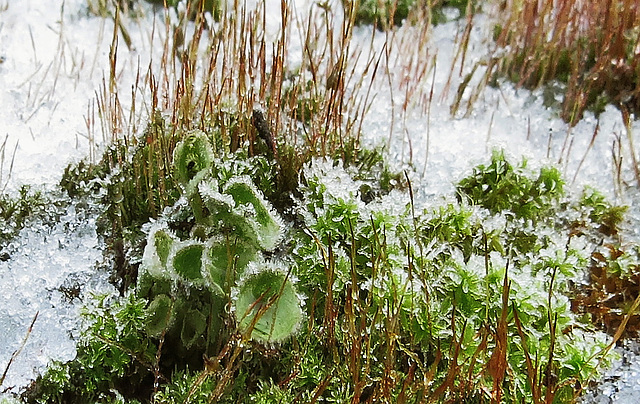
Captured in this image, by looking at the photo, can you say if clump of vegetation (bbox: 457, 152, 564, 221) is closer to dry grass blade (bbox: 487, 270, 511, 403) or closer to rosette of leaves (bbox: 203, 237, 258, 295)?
dry grass blade (bbox: 487, 270, 511, 403)


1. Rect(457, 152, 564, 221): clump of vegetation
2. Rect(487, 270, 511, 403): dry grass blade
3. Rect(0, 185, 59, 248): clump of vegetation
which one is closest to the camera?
Rect(487, 270, 511, 403): dry grass blade

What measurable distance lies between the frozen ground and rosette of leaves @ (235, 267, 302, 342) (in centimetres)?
45

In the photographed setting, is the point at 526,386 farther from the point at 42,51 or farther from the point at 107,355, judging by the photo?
the point at 42,51

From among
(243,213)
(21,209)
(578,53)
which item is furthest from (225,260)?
(578,53)

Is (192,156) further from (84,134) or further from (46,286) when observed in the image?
(84,134)

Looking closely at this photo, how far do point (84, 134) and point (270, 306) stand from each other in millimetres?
1088

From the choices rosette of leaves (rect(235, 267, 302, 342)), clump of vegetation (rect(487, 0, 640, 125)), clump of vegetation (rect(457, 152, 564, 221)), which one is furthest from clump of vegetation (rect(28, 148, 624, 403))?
clump of vegetation (rect(487, 0, 640, 125))

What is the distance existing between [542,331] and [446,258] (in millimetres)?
289

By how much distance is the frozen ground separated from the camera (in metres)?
1.29

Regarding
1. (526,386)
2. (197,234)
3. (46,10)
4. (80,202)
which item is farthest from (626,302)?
(46,10)

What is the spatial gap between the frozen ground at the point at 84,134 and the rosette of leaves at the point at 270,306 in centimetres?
45

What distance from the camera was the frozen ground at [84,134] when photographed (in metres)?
1.29

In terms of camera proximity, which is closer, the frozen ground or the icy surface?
the icy surface

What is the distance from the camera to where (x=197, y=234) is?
1.24 metres
